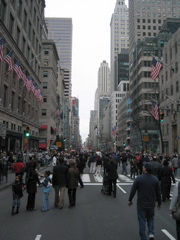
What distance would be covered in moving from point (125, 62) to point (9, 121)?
445ft

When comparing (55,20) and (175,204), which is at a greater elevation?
(55,20)

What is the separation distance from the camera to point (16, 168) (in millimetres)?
9820

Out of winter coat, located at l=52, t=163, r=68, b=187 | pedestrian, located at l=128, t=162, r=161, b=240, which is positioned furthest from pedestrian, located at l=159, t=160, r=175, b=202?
pedestrian, located at l=128, t=162, r=161, b=240

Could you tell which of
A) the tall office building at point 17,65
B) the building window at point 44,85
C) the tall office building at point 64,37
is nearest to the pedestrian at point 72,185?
the tall office building at point 17,65

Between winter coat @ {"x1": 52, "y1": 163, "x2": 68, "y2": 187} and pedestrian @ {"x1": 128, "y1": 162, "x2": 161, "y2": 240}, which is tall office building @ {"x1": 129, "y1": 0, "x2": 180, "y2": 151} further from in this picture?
pedestrian @ {"x1": 128, "y1": 162, "x2": 161, "y2": 240}

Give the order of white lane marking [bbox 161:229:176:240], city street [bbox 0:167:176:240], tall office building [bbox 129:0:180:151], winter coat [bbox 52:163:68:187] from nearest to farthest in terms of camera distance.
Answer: white lane marking [bbox 161:229:176:240], city street [bbox 0:167:176:240], winter coat [bbox 52:163:68:187], tall office building [bbox 129:0:180:151]

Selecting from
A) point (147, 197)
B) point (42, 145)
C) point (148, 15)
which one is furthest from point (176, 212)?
point (148, 15)

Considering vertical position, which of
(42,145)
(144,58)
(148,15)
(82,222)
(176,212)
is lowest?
(82,222)

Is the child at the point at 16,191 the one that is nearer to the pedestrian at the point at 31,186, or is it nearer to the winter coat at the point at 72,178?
the pedestrian at the point at 31,186

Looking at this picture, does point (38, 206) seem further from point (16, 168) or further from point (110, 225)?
point (110, 225)

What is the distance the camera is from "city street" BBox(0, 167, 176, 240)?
6.21 metres

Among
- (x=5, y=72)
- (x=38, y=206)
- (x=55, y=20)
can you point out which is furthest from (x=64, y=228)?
(x=55, y=20)

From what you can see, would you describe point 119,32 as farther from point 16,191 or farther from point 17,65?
point 16,191

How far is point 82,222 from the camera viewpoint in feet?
24.2
